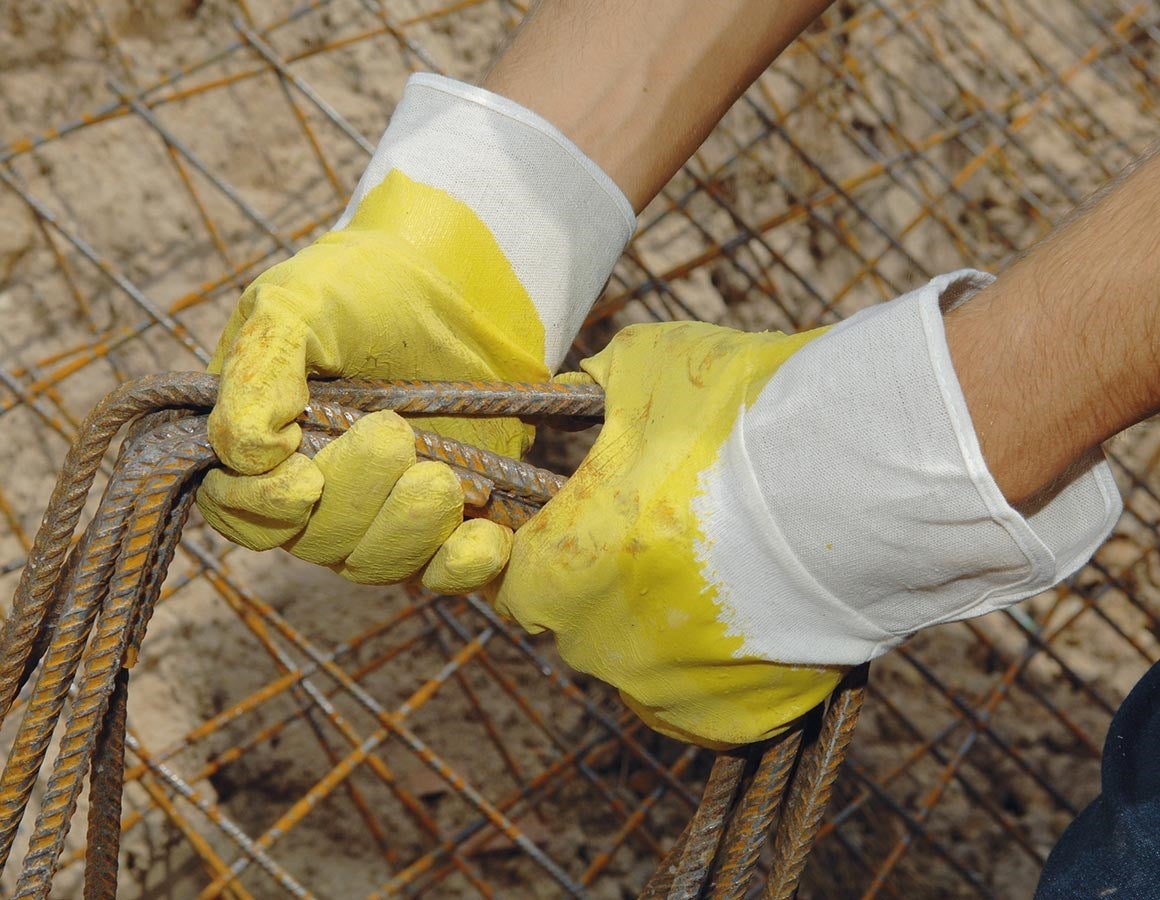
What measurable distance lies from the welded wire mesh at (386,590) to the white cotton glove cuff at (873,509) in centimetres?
84

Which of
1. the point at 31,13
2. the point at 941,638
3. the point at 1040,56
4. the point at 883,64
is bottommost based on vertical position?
the point at 941,638

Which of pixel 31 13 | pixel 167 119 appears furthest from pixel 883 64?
pixel 31 13

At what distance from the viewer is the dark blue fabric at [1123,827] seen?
2.96 ft

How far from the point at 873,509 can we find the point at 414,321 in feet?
1.65

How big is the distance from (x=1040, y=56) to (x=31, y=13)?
8.66 feet

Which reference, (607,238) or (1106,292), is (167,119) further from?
(1106,292)

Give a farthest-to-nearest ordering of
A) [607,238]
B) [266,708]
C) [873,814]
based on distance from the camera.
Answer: [873,814] → [266,708] → [607,238]

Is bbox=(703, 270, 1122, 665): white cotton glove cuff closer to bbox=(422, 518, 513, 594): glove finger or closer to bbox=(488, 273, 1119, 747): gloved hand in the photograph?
bbox=(488, 273, 1119, 747): gloved hand

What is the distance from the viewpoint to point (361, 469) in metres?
0.90

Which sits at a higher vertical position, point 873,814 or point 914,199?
point 914,199

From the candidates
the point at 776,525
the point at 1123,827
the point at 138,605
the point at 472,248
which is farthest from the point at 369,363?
the point at 1123,827

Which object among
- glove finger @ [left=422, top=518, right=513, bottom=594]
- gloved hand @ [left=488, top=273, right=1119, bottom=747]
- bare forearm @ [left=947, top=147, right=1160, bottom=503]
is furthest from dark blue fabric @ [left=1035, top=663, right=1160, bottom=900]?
glove finger @ [left=422, top=518, right=513, bottom=594]

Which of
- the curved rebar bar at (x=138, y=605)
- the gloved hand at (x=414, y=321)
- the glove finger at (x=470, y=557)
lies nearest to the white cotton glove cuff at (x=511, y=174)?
the gloved hand at (x=414, y=321)

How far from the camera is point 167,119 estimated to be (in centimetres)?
199
